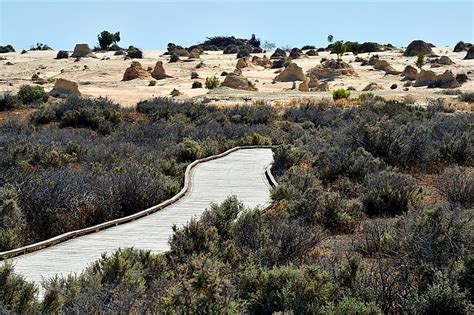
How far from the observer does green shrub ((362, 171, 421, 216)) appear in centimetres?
1127

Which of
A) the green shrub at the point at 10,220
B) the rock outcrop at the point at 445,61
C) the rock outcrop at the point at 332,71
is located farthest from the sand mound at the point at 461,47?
the green shrub at the point at 10,220

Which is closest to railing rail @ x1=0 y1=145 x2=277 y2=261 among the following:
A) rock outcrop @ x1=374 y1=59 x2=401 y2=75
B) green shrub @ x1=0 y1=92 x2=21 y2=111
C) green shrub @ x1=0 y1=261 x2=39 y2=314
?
green shrub @ x1=0 y1=261 x2=39 y2=314

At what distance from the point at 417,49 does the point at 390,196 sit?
60.6 m

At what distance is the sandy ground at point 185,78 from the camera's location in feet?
134

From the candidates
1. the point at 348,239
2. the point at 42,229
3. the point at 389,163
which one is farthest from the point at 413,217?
the point at 389,163

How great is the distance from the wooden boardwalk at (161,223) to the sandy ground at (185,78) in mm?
22056

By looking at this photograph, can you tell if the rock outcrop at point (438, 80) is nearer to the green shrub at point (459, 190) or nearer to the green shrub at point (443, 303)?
the green shrub at point (459, 190)

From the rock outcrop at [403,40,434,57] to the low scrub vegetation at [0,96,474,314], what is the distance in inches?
1833

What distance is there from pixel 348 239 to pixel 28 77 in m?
49.6

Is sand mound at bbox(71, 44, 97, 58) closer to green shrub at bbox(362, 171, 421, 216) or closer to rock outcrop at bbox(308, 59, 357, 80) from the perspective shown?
rock outcrop at bbox(308, 59, 357, 80)

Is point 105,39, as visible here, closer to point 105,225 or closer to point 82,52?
point 82,52

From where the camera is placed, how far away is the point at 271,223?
8.63m

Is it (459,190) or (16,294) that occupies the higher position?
(16,294)

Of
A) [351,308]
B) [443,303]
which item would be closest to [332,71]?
[443,303]
